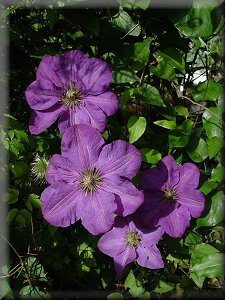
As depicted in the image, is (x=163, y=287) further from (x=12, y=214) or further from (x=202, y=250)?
(x=12, y=214)

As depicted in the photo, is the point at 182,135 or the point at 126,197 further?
the point at 182,135

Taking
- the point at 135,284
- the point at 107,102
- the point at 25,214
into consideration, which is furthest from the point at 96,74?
the point at 135,284

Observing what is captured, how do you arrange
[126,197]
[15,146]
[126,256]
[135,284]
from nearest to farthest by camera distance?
[126,197] → [15,146] → [126,256] → [135,284]

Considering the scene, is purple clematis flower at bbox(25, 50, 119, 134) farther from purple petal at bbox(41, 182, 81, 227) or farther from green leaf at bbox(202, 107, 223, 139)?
green leaf at bbox(202, 107, 223, 139)

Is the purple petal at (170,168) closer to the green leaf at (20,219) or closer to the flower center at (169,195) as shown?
the flower center at (169,195)

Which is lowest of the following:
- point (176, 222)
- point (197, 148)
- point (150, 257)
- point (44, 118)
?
point (150, 257)

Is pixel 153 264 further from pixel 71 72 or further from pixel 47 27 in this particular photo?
pixel 47 27

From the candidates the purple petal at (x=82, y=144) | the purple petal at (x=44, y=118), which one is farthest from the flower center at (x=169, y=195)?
the purple petal at (x=44, y=118)

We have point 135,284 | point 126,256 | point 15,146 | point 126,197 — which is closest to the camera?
point 126,197

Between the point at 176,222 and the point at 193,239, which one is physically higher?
the point at 176,222
